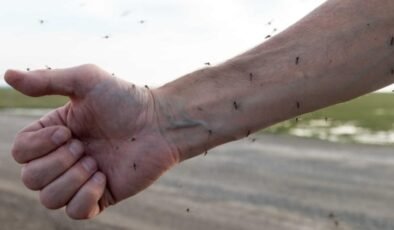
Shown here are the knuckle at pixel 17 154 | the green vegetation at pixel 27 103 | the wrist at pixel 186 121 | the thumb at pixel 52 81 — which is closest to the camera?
the thumb at pixel 52 81

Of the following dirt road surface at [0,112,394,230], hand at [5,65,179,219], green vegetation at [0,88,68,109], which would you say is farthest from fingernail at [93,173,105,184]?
green vegetation at [0,88,68,109]

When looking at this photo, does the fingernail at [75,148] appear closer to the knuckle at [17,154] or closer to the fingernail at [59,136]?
the fingernail at [59,136]

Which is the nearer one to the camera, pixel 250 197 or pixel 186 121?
pixel 186 121

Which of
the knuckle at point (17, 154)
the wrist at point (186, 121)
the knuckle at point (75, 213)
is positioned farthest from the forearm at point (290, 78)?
the knuckle at point (17, 154)

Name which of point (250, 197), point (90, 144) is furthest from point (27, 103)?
point (90, 144)

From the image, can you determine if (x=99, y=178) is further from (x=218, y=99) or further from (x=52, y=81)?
(x=218, y=99)

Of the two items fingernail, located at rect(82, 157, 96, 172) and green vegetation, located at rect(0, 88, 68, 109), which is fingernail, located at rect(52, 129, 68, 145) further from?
green vegetation, located at rect(0, 88, 68, 109)
